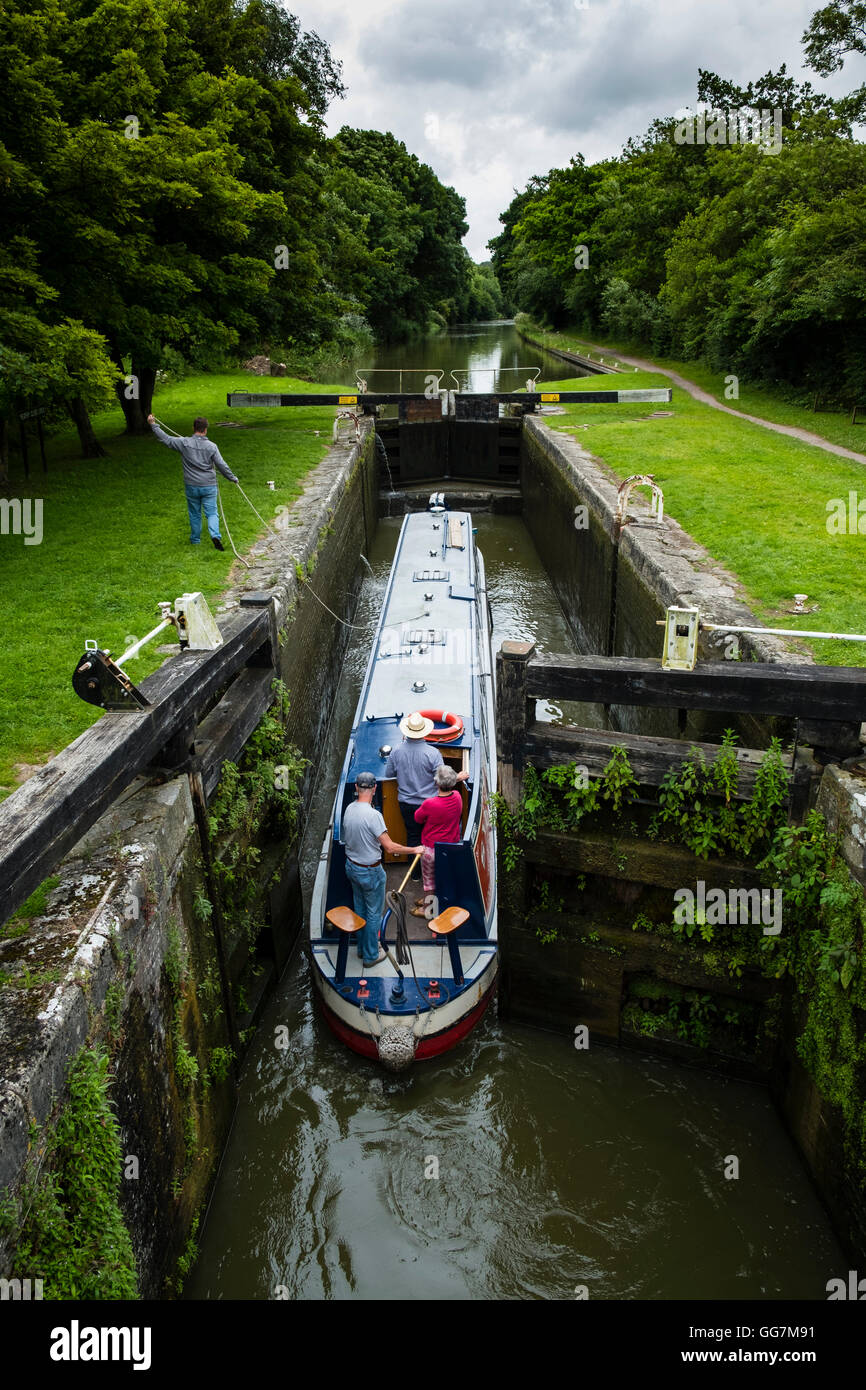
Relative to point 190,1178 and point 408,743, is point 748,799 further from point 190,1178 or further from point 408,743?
point 190,1178

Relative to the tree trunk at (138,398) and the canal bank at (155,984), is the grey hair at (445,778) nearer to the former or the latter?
the canal bank at (155,984)

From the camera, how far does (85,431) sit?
641 inches

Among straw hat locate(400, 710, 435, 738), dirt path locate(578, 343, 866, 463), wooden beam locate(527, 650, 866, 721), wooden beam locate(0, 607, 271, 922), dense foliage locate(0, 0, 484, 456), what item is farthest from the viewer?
dirt path locate(578, 343, 866, 463)

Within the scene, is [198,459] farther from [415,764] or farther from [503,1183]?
[503,1183]

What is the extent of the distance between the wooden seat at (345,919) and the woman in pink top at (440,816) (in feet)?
2.49

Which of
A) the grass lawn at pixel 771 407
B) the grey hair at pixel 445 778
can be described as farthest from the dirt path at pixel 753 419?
the grey hair at pixel 445 778

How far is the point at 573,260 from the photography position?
165ft

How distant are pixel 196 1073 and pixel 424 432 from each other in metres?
21.7

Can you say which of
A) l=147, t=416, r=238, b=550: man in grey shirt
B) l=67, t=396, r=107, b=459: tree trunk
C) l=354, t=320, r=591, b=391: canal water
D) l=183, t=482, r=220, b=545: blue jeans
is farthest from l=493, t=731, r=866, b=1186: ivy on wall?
l=354, t=320, r=591, b=391: canal water

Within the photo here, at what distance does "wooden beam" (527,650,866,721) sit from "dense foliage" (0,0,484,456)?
6.95 m

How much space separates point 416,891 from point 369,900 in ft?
3.62

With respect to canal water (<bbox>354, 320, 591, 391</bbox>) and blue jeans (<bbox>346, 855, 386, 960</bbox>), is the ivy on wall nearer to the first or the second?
blue jeans (<bbox>346, 855, 386, 960</bbox>)

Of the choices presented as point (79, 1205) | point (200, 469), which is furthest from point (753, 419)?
point (79, 1205)

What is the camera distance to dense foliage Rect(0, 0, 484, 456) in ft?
32.4
